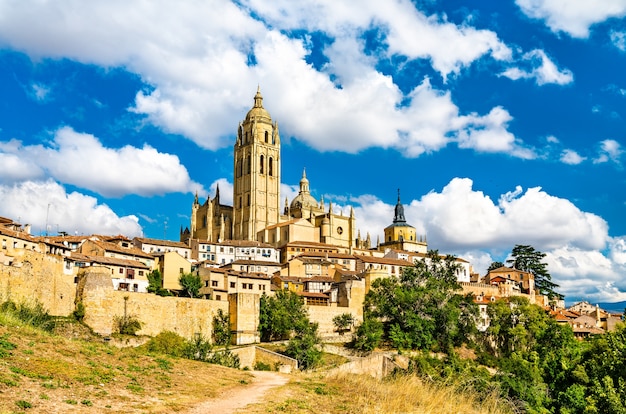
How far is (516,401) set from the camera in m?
42.3

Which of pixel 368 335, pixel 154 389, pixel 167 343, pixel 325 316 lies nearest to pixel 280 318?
pixel 325 316

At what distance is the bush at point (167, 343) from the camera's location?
43.2 metres

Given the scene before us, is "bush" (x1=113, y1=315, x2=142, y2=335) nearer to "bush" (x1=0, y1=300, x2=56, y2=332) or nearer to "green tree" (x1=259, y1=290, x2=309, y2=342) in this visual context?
"bush" (x1=0, y1=300, x2=56, y2=332)

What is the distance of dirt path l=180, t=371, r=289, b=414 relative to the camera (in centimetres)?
1712

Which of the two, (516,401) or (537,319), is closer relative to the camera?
(516,401)

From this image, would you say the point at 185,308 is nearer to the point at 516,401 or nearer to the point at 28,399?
the point at 516,401

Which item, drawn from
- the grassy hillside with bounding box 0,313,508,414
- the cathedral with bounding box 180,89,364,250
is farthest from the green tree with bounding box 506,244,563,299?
the grassy hillside with bounding box 0,313,508,414

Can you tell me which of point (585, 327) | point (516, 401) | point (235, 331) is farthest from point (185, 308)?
point (585, 327)

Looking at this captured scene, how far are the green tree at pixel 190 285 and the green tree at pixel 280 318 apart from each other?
6.62 metres

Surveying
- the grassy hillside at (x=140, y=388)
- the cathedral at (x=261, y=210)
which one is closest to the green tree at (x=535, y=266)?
the cathedral at (x=261, y=210)

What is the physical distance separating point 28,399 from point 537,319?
6002 centimetres

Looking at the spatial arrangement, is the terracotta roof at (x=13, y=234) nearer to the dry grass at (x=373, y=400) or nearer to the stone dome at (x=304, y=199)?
the dry grass at (x=373, y=400)

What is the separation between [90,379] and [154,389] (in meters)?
1.86

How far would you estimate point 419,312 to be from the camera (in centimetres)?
6250
